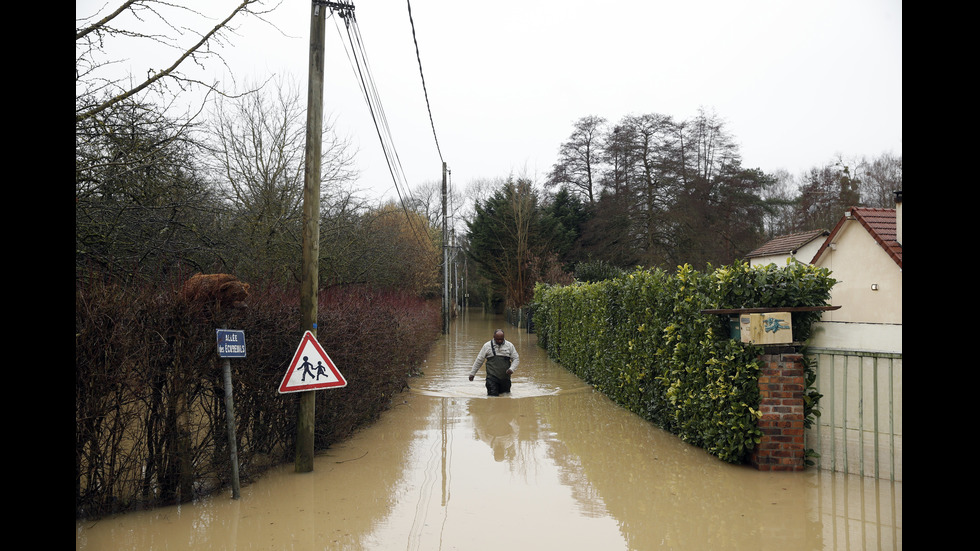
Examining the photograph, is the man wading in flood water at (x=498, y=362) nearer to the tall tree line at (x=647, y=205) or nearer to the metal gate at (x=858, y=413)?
the metal gate at (x=858, y=413)

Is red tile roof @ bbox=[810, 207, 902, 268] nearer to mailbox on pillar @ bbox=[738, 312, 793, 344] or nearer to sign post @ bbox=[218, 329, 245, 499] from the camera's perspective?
mailbox on pillar @ bbox=[738, 312, 793, 344]

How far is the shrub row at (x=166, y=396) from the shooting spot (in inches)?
188

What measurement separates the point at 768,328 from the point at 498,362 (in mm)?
6543

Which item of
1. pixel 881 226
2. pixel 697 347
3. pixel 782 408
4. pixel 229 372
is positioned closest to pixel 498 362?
pixel 697 347

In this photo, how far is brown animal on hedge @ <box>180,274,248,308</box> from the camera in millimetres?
5621

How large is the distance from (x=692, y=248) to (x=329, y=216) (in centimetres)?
2597

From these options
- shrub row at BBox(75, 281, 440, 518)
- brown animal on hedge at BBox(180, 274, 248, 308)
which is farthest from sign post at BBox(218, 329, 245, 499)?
brown animal on hedge at BBox(180, 274, 248, 308)

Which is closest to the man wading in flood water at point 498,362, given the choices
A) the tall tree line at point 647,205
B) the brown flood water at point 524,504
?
the brown flood water at point 524,504

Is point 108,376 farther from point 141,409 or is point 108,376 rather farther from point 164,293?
point 164,293

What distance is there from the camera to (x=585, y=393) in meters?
13.2

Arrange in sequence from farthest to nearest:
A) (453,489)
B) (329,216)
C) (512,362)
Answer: (329,216)
(512,362)
(453,489)

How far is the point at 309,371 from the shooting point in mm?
6621
